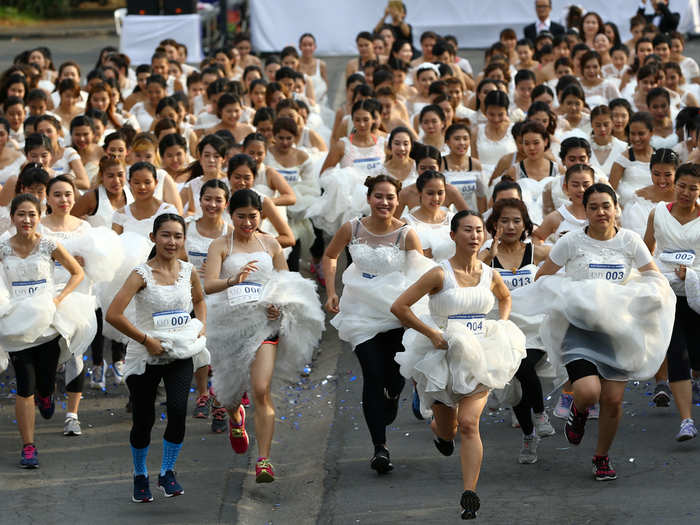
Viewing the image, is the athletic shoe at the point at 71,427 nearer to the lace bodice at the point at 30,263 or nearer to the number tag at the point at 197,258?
the lace bodice at the point at 30,263

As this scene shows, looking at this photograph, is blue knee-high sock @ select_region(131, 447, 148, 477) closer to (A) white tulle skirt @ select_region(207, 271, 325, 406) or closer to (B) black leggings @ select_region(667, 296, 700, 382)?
(A) white tulle skirt @ select_region(207, 271, 325, 406)

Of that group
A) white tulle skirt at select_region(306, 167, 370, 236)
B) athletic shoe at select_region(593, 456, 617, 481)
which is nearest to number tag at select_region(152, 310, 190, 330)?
athletic shoe at select_region(593, 456, 617, 481)

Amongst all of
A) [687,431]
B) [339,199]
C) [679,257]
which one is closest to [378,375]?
[687,431]

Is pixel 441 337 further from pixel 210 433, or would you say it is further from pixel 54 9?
pixel 54 9

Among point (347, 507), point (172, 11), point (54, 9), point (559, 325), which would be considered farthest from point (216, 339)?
point (54, 9)

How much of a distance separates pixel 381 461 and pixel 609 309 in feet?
5.74

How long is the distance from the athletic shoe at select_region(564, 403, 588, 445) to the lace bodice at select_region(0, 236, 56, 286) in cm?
366

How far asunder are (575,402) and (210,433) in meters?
2.87

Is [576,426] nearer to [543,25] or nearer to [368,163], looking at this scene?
[368,163]

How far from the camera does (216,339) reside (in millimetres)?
8688

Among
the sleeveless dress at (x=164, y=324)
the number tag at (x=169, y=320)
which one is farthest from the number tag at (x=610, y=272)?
the number tag at (x=169, y=320)

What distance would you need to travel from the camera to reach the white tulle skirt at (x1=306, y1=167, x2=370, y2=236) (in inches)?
489

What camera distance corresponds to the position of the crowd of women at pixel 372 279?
793cm

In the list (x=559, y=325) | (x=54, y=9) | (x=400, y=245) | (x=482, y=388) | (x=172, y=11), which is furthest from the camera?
(x=54, y=9)
